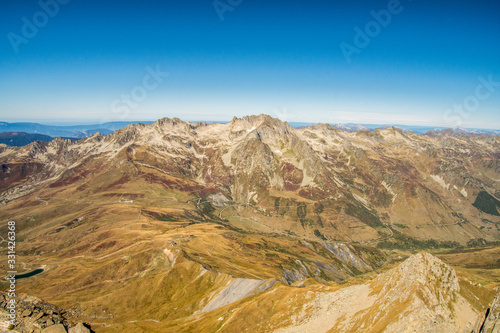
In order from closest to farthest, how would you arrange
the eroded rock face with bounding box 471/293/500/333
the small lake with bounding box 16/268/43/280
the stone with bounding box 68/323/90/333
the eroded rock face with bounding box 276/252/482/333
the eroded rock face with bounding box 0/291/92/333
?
the eroded rock face with bounding box 471/293/500/333 < the eroded rock face with bounding box 0/291/92/333 < the eroded rock face with bounding box 276/252/482/333 < the stone with bounding box 68/323/90/333 < the small lake with bounding box 16/268/43/280

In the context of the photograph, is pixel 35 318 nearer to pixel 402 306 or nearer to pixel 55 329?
pixel 55 329

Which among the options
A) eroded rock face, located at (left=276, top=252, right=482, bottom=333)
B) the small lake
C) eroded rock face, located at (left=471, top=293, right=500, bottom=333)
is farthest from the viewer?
the small lake

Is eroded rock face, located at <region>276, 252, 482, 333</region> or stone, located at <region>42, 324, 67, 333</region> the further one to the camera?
eroded rock face, located at <region>276, 252, 482, 333</region>

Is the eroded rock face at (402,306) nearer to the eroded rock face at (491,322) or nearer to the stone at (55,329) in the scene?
the eroded rock face at (491,322)

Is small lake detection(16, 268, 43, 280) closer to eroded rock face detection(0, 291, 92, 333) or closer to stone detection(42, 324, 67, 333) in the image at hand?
eroded rock face detection(0, 291, 92, 333)

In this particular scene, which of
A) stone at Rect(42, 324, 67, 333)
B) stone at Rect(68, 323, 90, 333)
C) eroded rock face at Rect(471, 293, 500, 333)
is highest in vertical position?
eroded rock face at Rect(471, 293, 500, 333)

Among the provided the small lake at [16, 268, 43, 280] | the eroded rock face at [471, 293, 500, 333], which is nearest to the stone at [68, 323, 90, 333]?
the eroded rock face at [471, 293, 500, 333]

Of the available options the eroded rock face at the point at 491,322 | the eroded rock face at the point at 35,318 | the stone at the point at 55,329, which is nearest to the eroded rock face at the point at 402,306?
the eroded rock face at the point at 491,322

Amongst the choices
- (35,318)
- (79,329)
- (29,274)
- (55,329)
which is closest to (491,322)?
(79,329)
